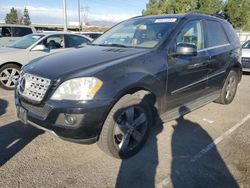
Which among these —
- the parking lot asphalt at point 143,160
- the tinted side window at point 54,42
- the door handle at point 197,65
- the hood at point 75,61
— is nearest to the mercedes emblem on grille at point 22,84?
the hood at point 75,61

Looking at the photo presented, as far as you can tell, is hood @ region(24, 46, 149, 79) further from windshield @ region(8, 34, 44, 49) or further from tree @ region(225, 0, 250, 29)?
tree @ region(225, 0, 250, 29)

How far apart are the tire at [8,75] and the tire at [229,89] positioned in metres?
5.11

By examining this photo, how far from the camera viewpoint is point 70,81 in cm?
300

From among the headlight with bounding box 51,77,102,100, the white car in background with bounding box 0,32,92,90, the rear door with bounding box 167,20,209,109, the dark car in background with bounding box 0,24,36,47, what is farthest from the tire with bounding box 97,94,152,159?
the dark car in background with bounding box 0,24,36,47

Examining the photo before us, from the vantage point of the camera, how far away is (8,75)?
6988 millimetres

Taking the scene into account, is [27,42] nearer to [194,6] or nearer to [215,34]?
[215,34]

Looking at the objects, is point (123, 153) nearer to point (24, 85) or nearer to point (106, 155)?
point (106, 155)

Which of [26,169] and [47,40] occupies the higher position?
[47,40]

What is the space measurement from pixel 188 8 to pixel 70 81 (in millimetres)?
38295

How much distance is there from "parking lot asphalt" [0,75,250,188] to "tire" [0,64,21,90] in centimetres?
255

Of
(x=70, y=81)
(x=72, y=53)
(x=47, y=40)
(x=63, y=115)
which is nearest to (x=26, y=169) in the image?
(x=63, y=115)

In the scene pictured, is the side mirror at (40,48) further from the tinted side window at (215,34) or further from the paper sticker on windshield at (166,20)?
Result: the tinted side window at (215,34)

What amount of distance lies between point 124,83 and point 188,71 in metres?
1.37

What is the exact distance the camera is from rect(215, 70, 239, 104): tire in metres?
5.59
